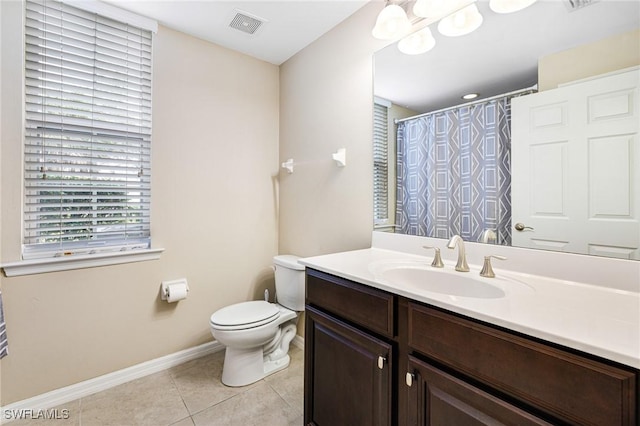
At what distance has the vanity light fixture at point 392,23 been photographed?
4.82 ft

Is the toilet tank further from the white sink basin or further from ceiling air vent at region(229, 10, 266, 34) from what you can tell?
ceiling air vent at region(229, 10, 266, 34)

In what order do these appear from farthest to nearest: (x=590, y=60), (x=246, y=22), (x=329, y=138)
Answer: (x=329, y=138)
(x=246, y=22)
(x=590, y=60)

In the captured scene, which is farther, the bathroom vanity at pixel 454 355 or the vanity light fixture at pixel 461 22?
the vanity light fixture at pixel 461 22

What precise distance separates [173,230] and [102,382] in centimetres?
102

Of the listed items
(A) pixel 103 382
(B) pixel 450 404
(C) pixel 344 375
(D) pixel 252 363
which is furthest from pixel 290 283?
(B) pixel 450 404

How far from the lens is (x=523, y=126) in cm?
117

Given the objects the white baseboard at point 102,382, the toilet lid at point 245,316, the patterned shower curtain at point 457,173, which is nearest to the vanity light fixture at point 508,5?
the patterned shower curtain at point 457,173

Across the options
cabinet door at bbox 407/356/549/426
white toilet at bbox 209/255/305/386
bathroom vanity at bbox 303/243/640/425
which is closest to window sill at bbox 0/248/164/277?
white toilet at bbox 209/255/305/386

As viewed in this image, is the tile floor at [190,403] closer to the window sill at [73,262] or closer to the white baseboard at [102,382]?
the white baseboard at [102,382]

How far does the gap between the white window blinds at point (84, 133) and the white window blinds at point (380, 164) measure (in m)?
1.53

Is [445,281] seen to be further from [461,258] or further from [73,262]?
[73,262]

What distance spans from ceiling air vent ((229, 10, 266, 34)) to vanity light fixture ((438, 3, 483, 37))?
1.17 meters

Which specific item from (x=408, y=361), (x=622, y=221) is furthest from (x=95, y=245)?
(x=622, y=221)

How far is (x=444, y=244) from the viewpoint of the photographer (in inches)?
56.1
